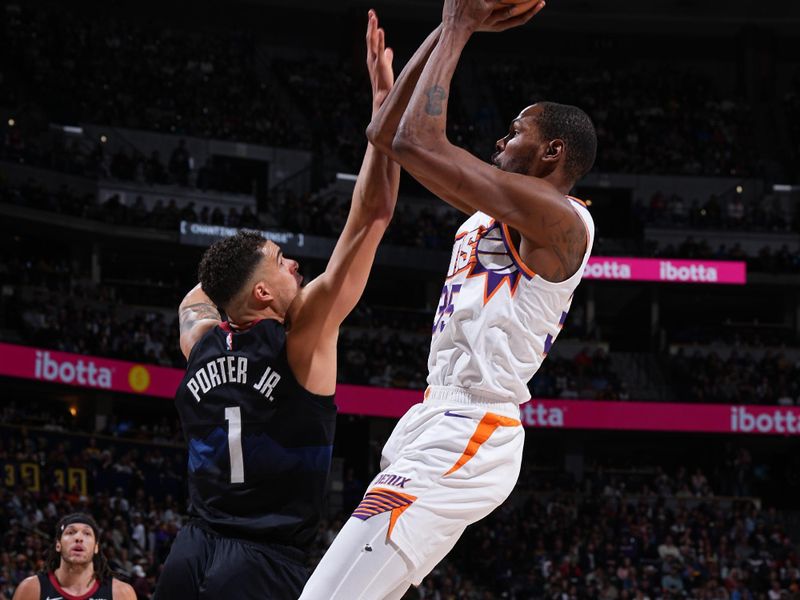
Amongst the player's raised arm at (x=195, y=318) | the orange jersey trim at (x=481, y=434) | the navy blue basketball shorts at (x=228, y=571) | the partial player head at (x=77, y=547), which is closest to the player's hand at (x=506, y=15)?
the orange jersey trim at (x=481, y=434)

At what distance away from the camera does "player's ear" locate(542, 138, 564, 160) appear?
4.57 meters

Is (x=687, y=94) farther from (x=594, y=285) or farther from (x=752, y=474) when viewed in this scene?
(x=752, y=474)

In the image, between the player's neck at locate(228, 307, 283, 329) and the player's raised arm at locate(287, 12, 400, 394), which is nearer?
the player's raised arm at locate(287, 12, 400, 394)

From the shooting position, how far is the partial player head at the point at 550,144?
15.0 ft

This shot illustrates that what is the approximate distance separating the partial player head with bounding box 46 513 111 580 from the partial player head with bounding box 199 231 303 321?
3599mm

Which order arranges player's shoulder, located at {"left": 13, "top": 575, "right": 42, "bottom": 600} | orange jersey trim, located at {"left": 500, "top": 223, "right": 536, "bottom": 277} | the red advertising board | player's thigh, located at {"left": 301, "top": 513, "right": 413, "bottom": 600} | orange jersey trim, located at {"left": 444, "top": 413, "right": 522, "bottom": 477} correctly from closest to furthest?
player's thigh, located at {"left": 301, "top": 513, "right": 413, "bottom": 600} < orange jersey trim, located at {"left": 444, "top": 413, "right": 522, "bottom": 477} < orange jersey trim, located at {"left": 500, "top": 223, "right": 536, "bottom": 277} < player's shoulder, located at {"left": 13, "top": 575, "right": 42, "bottom": 600} < the red advertising board

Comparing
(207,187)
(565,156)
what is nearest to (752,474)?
(207,187)

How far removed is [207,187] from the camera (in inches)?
1325

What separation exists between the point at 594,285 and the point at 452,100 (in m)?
8.35

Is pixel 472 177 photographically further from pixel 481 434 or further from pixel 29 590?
pixel 29 590

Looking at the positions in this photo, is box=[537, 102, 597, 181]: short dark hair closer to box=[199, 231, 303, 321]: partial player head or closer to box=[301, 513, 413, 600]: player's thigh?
box=[199, 231, 303, 321]: partial player head

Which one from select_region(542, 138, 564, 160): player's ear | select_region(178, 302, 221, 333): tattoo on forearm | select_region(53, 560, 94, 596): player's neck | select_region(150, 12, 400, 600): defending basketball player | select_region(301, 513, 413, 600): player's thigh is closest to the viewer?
select_region(301, 513, 413, 600): player's thigh

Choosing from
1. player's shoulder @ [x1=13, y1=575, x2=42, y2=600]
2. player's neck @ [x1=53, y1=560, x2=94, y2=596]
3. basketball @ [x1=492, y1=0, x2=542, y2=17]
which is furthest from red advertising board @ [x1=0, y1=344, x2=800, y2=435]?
basketball @ [x1=492, y1=0, x2=542, y2=17]

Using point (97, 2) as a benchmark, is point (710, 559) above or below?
below
